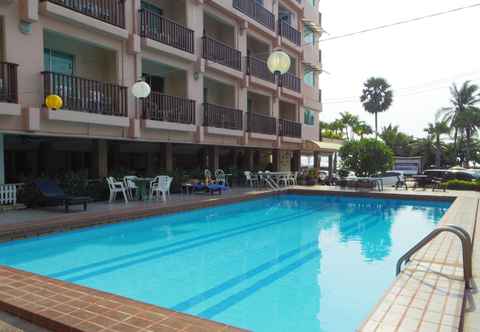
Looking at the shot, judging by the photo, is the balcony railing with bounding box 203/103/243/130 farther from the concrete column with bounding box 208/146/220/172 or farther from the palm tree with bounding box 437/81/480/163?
the palm tree with bounding box 437/81/480/163

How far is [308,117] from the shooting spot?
27.9 metres

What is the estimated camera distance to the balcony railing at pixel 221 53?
1678 centimetres

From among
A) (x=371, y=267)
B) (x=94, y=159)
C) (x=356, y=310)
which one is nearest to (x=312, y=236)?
(x=371, y=267)

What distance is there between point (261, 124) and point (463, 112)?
36133 millimetres

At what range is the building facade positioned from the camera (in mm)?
10320

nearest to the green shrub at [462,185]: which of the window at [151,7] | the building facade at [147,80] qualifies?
the building facade at [147,80]

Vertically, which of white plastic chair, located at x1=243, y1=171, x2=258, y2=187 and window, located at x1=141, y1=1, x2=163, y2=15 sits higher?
window, located at x1=141, y1=1, x2=163, y2=15

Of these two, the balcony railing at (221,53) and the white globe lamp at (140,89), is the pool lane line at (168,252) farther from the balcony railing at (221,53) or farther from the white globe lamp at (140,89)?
the balcony railing at (221,53)

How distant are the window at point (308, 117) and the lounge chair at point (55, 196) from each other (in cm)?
1936

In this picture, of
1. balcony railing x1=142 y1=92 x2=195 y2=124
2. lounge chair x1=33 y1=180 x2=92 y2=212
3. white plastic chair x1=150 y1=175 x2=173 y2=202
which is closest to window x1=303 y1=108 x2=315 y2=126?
balcony railing x1=142 y1=92 x2=195 y2=124

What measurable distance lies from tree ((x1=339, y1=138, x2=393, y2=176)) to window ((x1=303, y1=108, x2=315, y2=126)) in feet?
20.0

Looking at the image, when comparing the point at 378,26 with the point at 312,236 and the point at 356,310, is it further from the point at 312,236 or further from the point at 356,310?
the point at 356,310

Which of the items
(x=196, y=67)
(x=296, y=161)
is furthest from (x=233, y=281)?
(x=296, y=161)

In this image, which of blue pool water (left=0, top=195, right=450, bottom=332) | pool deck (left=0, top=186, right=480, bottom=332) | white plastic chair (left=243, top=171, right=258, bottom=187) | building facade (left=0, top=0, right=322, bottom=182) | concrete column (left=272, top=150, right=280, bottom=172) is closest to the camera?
pool deck (left=0, top=186, right=480, bottom=332)
